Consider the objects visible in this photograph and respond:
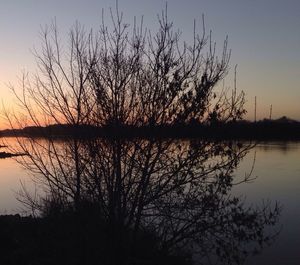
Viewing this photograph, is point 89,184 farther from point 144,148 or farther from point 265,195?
point 265,195

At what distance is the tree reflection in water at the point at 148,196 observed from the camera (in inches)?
380

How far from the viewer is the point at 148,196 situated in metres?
9.98

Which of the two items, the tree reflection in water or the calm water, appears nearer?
the tree reflection in water

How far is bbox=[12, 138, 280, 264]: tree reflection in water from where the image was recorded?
965 cm

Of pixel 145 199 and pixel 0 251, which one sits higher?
pixel 145 199

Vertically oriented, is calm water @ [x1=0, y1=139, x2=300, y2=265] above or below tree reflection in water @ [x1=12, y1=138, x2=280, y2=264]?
below

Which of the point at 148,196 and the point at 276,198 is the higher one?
the point at 148,196

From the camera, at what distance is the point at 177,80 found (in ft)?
31.7

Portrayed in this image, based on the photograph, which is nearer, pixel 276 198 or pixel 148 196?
pixel 148 196

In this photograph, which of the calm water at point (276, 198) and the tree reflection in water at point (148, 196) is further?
the calm water at point (276, 198)

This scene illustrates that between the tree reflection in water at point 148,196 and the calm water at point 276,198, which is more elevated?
the tree reflection in water at point 148,196

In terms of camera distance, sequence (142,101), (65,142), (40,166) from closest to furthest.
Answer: (142,101)
(65,142)
(40,166)

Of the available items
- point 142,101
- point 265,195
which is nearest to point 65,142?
point 142,101

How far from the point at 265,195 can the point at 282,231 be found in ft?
31.8
